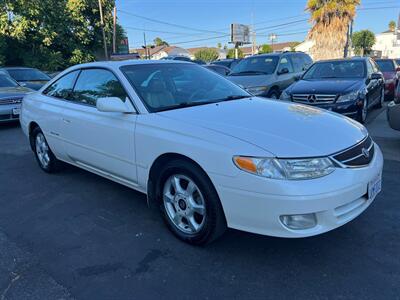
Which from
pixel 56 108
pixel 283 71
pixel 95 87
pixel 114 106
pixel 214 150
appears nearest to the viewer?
pixel 214 150

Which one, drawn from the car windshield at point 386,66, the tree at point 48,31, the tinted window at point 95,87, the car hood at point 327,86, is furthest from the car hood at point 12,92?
the tree at point 48,31

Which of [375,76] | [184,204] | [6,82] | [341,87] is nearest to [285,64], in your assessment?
[375,76]

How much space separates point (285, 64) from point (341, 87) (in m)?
3.46

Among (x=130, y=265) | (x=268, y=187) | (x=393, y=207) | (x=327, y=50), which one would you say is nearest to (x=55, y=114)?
(x=130, y=265)

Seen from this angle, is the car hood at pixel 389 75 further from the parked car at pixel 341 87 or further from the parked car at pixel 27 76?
the parked car at pixel 27 76

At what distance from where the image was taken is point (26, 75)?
44.7ft

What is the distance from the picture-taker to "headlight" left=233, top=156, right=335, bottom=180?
2529 mm

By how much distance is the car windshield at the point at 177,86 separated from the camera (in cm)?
358

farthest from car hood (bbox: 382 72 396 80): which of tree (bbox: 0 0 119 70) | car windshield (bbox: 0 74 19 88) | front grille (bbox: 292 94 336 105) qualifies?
tree (bbox: 0 0 119 70)

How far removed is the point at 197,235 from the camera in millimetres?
3033

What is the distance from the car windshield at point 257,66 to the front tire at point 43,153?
656 cm

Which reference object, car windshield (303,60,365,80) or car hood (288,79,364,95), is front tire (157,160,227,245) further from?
car windshield (303,60,365,80)

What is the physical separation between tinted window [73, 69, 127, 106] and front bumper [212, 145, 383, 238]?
1.63 metres

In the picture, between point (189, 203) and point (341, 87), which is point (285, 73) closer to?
point (341, 87)
